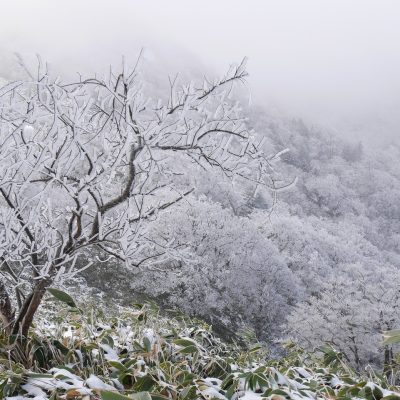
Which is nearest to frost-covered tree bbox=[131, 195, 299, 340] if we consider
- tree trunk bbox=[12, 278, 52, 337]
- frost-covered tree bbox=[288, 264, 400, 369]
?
frost-covered tree bbox=[288, 264, 400, 369]

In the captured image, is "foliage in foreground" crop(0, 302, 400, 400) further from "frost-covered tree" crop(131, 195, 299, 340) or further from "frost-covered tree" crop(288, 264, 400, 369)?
"frost-covered tree" crop(131, 195, 299, 340)

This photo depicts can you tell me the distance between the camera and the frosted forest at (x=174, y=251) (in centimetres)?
229

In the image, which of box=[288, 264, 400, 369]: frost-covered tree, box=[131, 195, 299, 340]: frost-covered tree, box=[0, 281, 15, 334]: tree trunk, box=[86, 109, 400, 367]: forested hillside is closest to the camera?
box=[0, 281, 15, 334]: tree trunk

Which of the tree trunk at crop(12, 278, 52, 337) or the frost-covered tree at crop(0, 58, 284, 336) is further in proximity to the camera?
the tree trunk at crop(12, 278, 52, 337)

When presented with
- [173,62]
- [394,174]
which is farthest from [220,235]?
[173,62]

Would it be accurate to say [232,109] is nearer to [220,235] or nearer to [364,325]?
[364,325]

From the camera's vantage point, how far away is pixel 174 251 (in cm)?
271

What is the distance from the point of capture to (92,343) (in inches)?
96.8

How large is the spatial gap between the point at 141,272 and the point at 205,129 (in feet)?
79.1

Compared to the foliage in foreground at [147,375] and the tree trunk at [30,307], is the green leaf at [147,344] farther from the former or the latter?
the tree trunk at [30,307]

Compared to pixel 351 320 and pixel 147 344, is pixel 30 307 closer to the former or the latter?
pixel 147 344

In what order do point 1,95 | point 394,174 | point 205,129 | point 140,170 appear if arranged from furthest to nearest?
1. point 394,174
2. point 140,170
3. point 205,129
4. point 1,95

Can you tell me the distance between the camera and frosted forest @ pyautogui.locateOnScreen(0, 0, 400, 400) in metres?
2.29

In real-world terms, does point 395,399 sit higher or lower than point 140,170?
lower
